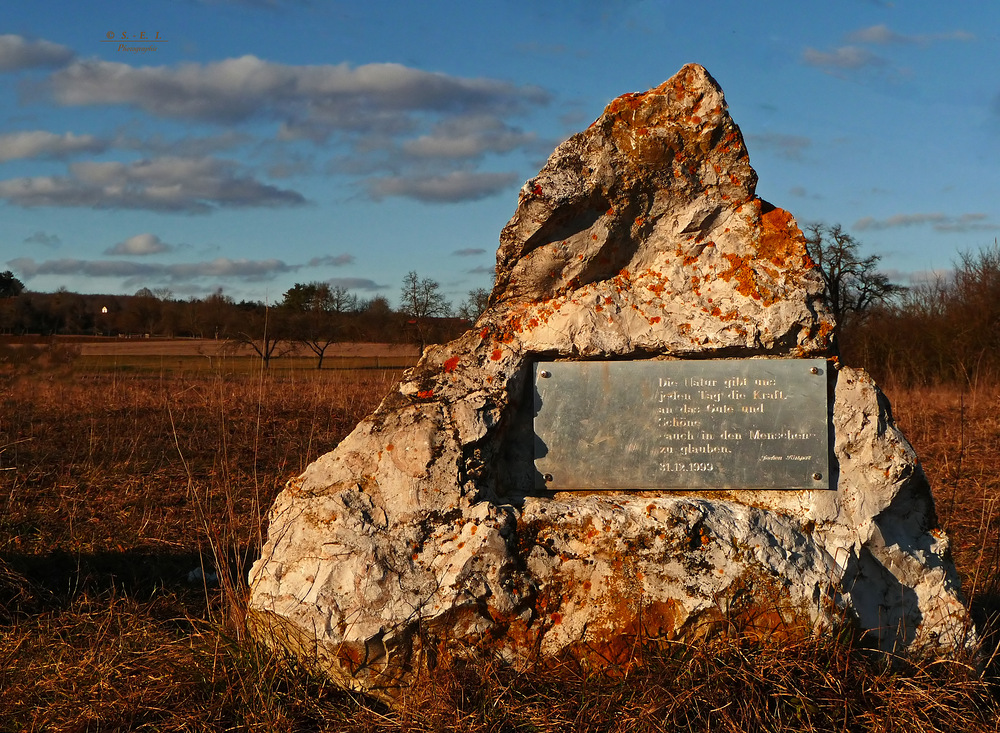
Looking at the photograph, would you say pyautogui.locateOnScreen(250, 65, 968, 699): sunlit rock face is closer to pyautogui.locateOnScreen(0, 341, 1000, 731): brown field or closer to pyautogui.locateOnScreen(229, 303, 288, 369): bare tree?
pyautogui.locateOnScreen(0, 341, 1000, 731): brown field

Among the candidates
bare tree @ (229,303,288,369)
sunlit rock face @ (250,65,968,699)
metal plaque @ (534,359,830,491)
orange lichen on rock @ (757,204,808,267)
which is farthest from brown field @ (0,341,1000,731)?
bare tree @ (229,303,288,369)

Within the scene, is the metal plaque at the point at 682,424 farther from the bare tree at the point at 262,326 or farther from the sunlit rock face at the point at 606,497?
the bare tree at the point at 262,326

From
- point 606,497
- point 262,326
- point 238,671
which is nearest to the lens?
point 238,671

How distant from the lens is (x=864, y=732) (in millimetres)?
2521

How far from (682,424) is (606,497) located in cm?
42

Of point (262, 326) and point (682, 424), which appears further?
point (262, 326)

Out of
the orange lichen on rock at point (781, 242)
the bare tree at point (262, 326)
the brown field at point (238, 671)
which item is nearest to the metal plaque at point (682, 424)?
the orange lichen on rock at point (781, 242)

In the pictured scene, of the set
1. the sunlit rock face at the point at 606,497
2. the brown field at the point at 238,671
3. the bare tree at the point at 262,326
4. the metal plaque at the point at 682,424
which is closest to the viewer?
the brown field at the point at 238,671

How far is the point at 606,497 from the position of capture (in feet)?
9.93

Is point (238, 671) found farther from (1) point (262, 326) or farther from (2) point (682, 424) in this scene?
(1) point (262, 326)

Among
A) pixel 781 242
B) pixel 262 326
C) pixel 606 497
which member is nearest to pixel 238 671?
pixel 606 497

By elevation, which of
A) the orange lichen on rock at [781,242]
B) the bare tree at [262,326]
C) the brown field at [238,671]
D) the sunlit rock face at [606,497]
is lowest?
the brown field at [238,671]

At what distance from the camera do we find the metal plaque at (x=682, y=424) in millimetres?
3012

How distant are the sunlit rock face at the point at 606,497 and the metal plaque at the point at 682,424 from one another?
2.4 inches
